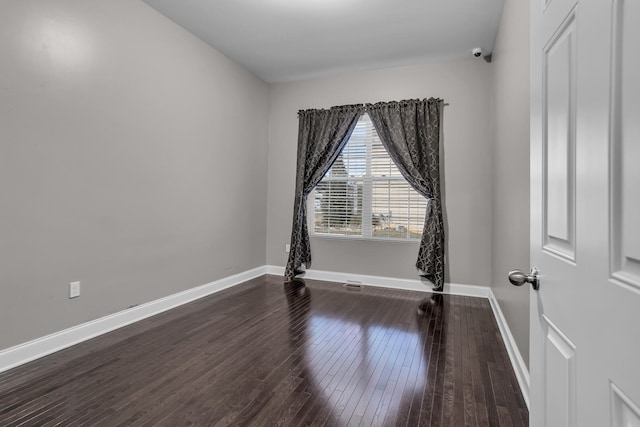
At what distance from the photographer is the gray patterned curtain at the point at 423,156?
4.09 m

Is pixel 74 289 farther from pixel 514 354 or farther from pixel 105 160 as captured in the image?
pixel 514 354

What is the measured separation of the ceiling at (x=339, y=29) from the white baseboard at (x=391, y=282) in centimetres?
283

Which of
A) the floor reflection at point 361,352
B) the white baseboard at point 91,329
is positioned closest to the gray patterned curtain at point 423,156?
the floor reflection at point 361,352

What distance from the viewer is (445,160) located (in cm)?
416

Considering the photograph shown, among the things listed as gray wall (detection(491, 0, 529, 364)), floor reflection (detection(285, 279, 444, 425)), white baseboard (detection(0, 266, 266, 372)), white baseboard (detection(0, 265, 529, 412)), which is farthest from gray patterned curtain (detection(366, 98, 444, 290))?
white baseboard (detection(0, 266, 266, 372))

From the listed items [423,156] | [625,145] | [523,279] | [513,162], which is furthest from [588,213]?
[423,156]

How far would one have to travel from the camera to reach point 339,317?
3238mm

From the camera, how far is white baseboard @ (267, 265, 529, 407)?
2.26 meters

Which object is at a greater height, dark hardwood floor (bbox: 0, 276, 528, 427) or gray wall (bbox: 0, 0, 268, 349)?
gray wall (bbox: 0, 0, 268, 349)

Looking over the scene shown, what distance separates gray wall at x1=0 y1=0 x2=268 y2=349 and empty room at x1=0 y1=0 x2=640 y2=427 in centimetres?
2

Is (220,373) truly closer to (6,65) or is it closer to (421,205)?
(6,65)

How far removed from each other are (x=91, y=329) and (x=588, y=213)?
10.7 feet

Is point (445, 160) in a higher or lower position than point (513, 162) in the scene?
higher

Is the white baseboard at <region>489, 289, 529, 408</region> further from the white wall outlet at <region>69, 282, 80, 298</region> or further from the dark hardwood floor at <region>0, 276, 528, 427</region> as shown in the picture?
the white wall outlet at <region>69, 282, 80, 298</region>
